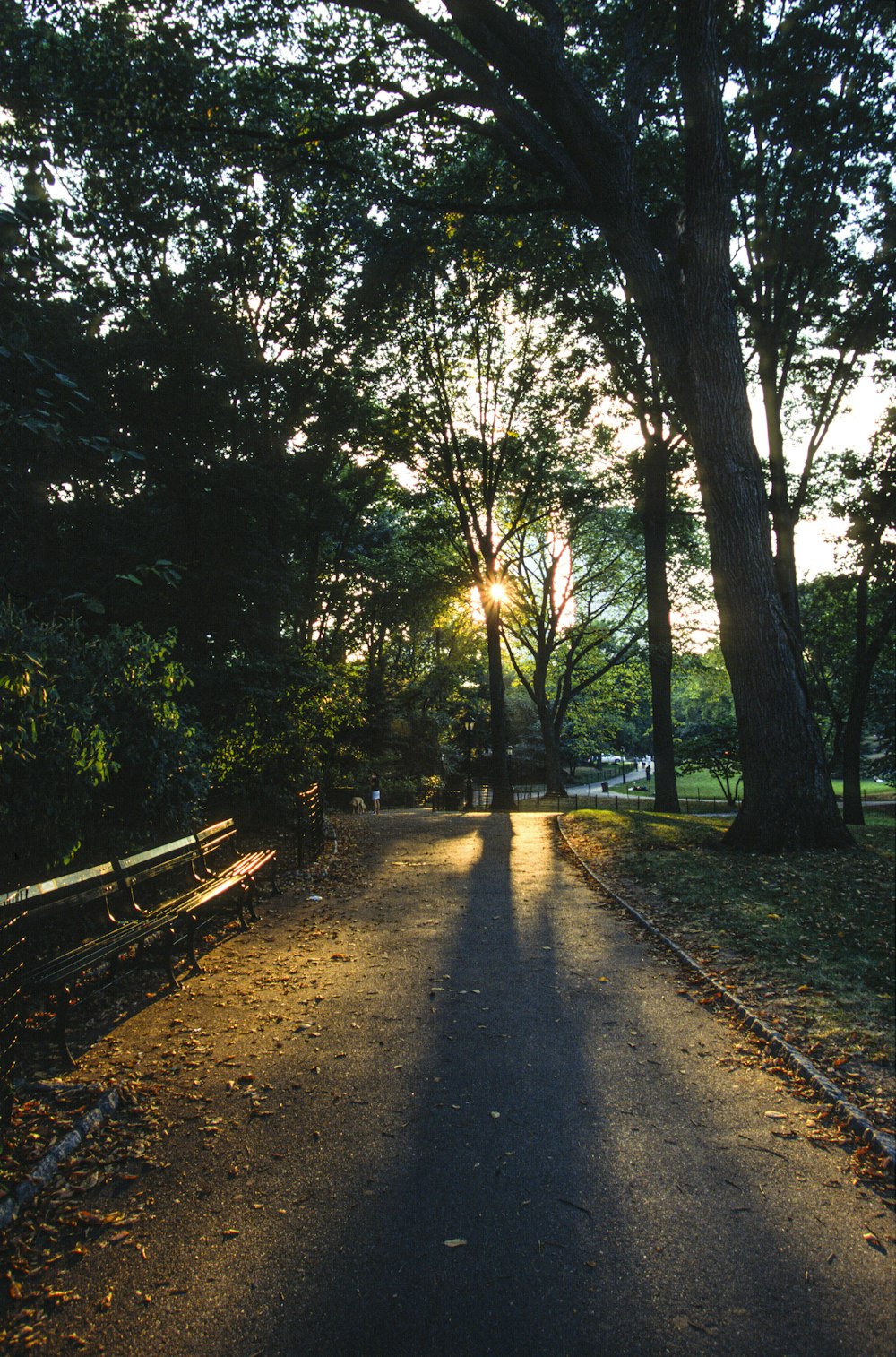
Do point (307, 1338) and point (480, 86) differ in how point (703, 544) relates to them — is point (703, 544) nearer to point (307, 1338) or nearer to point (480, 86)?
point (480, 86)

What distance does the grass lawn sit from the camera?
4.45 meters

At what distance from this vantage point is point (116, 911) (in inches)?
285

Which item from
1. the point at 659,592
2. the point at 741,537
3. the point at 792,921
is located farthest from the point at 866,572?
the point at 792,921

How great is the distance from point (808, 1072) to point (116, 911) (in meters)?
6.09

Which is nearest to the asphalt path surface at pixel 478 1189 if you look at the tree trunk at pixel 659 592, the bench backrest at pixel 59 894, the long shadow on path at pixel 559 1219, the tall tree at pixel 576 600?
the long shadow on path at pixel 559 1219

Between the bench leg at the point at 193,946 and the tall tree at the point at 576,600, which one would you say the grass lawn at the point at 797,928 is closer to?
the bench leg at the point at 193,946

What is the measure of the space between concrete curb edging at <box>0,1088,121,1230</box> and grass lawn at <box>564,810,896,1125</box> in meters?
3.88

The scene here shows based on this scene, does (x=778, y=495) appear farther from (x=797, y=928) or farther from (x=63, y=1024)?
(x=63, y=1024)

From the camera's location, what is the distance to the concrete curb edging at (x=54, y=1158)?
306 cm

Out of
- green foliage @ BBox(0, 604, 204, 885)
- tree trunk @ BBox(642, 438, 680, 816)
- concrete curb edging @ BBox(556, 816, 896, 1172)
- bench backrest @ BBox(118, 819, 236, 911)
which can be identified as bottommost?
concrete curb edging @ BBox(556, 816, 896, 1172)

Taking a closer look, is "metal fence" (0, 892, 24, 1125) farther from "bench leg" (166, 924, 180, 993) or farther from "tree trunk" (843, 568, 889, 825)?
"tree trunk" (843, 568, 889, 825)

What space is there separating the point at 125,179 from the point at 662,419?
13.8 metres

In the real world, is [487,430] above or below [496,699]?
above

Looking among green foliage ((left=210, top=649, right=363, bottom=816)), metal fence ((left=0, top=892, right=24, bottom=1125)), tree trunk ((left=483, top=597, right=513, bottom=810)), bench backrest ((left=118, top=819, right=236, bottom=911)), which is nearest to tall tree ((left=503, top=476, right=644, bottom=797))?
tree trunk ((left=483, top=597, right=513, bottom=810))
